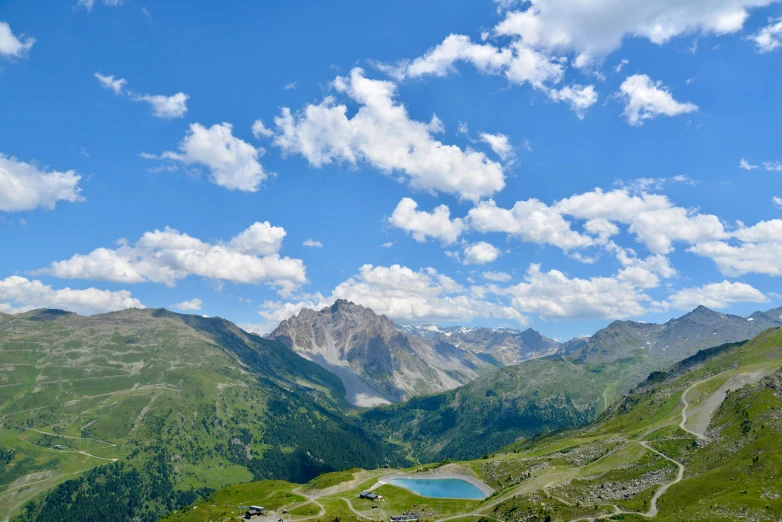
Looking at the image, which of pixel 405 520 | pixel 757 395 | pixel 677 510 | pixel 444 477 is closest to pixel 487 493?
pixel 444 477

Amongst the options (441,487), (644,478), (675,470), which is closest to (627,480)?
(644,478)

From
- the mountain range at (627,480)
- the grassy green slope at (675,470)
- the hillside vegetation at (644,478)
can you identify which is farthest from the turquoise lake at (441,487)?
the grassy green slope at (675,470)

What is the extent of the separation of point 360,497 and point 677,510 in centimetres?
9574

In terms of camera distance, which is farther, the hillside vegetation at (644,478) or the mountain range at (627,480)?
the mountain range at (627,480)

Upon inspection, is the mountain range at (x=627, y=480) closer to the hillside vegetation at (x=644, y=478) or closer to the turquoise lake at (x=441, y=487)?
the hillside vegetation at (x=644, y=478)

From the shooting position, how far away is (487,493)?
157125 millimetres

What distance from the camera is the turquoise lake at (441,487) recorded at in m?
156

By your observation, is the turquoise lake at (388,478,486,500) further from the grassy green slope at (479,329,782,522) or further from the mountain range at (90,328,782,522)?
the grassy green slope at (479,329,782,522)

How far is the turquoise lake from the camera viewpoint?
156 meters

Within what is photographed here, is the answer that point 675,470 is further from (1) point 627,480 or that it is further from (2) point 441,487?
(2) point 441,487

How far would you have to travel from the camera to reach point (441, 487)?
550 feet

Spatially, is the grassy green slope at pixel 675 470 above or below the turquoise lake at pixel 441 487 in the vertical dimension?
above

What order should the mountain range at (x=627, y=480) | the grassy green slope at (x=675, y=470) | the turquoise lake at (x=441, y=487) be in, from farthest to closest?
the turquoise lake at (x=441, y=487)
the mountain range at (x=627, y=480)
the grassy green slope at (x=675, y=470)

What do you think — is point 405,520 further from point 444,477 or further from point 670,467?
point 670,467
